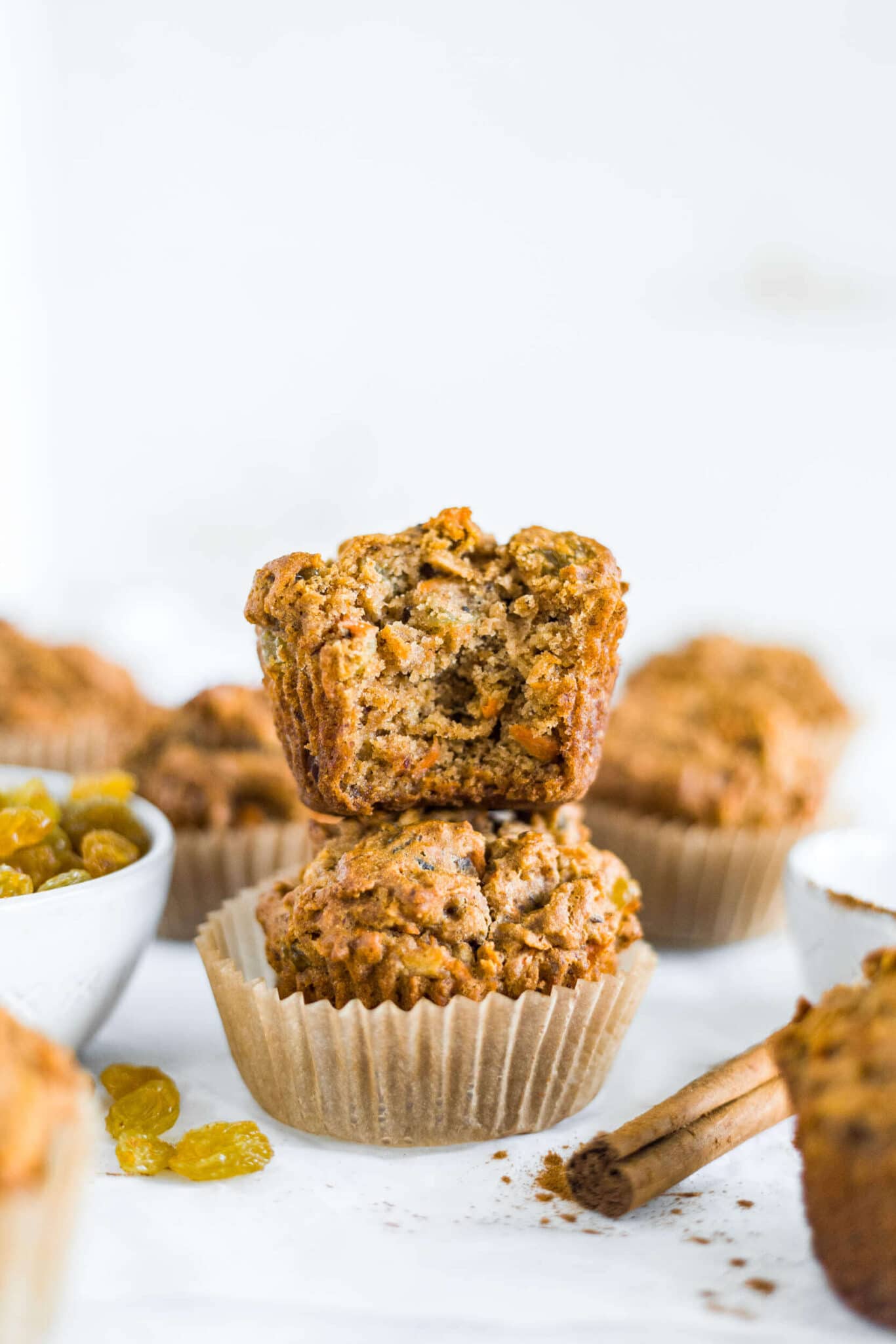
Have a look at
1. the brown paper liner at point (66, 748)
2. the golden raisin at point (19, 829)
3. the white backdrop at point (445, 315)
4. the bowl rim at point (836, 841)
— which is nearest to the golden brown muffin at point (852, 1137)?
the bowl rim at point (836, 841)

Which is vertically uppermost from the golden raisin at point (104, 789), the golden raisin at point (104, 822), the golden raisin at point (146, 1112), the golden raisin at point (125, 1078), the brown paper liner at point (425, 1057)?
the golden raisin at point (104, 789)

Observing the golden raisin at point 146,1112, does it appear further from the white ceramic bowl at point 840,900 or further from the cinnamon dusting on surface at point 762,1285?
the white ceramic bowl at point 840,900

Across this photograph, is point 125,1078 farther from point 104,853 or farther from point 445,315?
point 445,315

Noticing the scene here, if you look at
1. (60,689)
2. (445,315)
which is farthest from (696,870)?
(445,315)

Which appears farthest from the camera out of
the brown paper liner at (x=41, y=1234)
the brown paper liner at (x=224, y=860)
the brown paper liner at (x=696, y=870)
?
the brown paper liner at (x=696, y=870)

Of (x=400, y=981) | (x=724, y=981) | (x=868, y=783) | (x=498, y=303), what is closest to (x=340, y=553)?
(x=400, y=981)

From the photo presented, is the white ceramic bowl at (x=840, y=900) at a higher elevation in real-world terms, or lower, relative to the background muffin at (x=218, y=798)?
higher

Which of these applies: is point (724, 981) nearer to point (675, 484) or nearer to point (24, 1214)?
point (24, 1214)
